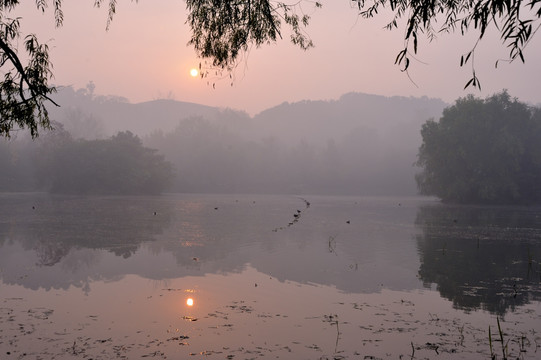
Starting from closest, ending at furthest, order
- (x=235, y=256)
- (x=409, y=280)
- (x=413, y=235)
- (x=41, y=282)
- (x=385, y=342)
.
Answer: (x=385, y=342) → (x=41, y=282) → (x=409, y=280) → (x=235, y=256) → (x=413, y=235)

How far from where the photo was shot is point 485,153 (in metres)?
72.7

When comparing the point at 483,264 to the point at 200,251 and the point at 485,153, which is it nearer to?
the point at 200,251

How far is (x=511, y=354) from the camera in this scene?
30.3 ft

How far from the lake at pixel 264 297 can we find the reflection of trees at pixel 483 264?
0.28 feet

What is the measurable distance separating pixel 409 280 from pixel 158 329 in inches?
365

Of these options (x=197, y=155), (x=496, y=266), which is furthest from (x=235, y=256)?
(x=197, y=155)

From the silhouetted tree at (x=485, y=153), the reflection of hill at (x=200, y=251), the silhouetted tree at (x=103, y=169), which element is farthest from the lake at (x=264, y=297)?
the silhouetted tree at (x=103, y=169)

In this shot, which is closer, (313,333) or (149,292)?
(313,333)

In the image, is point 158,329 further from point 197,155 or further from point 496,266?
Answer: point 197,155

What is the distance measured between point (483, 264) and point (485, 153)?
57.2 metres

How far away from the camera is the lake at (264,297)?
9.57 m

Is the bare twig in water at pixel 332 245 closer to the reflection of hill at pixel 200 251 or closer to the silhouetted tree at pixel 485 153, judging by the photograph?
the reflection of hill at pixel 200 251

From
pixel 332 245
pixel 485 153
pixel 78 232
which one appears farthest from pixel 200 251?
pixel 485 153

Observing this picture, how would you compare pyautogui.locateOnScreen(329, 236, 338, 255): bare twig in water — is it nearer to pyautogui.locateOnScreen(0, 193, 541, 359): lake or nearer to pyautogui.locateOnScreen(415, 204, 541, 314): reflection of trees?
pyautogui.locateOnScreen(0, 193, 541, 359): lake
